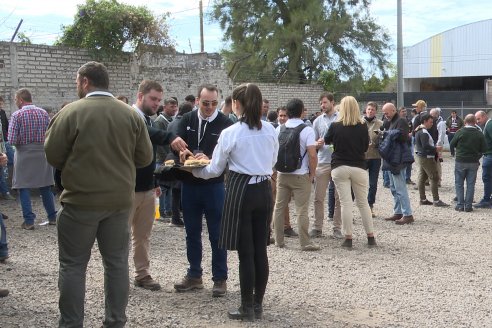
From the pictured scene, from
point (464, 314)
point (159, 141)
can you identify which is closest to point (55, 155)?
point (159, 141)

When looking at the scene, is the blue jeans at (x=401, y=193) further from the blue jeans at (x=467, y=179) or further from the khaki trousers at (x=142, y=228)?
the khaki trousers at (x=142, y=228)

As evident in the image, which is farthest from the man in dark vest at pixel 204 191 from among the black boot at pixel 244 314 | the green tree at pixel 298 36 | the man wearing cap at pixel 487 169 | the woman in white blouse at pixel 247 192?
the green tree at pixel 298 36

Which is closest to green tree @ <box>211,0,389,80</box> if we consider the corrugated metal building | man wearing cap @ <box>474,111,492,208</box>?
the corrugated metal building

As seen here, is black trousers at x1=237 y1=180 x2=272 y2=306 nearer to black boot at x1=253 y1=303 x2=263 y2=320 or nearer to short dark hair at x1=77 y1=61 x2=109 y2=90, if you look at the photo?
black boot at x1=253 y1=303 x2=263 y2=320

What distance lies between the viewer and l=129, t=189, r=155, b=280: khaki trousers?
571 cm

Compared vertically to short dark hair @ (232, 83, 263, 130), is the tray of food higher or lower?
lower

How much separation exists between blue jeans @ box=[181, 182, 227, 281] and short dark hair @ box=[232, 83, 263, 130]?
2.71ft

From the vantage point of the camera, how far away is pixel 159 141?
5508mm

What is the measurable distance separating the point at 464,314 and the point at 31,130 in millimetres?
6519

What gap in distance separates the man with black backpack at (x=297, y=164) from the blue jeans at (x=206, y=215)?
1.99 meters

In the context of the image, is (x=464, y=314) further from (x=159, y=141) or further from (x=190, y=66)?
(x=190, y=66)

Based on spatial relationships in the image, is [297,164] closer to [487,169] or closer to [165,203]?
[165,203]

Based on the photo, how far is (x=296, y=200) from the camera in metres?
7.68

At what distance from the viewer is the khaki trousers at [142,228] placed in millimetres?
5711
